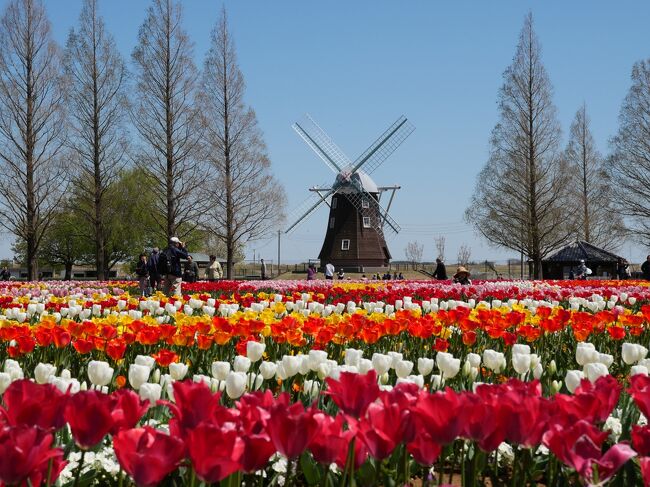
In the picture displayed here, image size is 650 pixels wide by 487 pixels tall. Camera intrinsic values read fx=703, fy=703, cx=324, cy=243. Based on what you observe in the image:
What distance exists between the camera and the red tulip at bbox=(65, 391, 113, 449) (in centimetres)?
148

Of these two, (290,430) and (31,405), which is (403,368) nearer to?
(290,430)

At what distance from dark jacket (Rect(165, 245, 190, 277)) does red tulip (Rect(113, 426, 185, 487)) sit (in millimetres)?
11202

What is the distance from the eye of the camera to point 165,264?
12.8 meters

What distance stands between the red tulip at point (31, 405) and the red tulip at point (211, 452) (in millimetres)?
441

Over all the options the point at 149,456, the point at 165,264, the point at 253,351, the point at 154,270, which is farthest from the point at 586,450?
the point at 154,270

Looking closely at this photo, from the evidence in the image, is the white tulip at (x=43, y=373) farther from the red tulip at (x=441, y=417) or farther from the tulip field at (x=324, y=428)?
the red tulip at (x=441, y=417)

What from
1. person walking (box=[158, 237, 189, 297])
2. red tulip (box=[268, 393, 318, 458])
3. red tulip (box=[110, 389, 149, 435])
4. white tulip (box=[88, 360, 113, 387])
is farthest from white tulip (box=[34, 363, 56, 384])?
person walking (box=[158, 237, 189, 297])

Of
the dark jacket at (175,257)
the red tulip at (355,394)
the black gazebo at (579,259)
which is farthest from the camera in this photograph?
the black gazebo at (579,259)

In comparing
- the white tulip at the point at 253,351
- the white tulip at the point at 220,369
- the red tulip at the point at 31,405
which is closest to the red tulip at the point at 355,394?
the red tulip at the point at 31,405

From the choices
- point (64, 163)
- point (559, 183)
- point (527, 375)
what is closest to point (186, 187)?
point (64, 163)

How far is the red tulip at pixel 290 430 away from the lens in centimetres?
143

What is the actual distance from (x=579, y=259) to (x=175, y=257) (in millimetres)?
27304

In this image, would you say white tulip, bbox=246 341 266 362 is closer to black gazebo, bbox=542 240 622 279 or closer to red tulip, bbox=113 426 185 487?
red tulip, bbox=113 426 185 487

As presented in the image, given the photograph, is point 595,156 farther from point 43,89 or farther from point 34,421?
point 34,421
